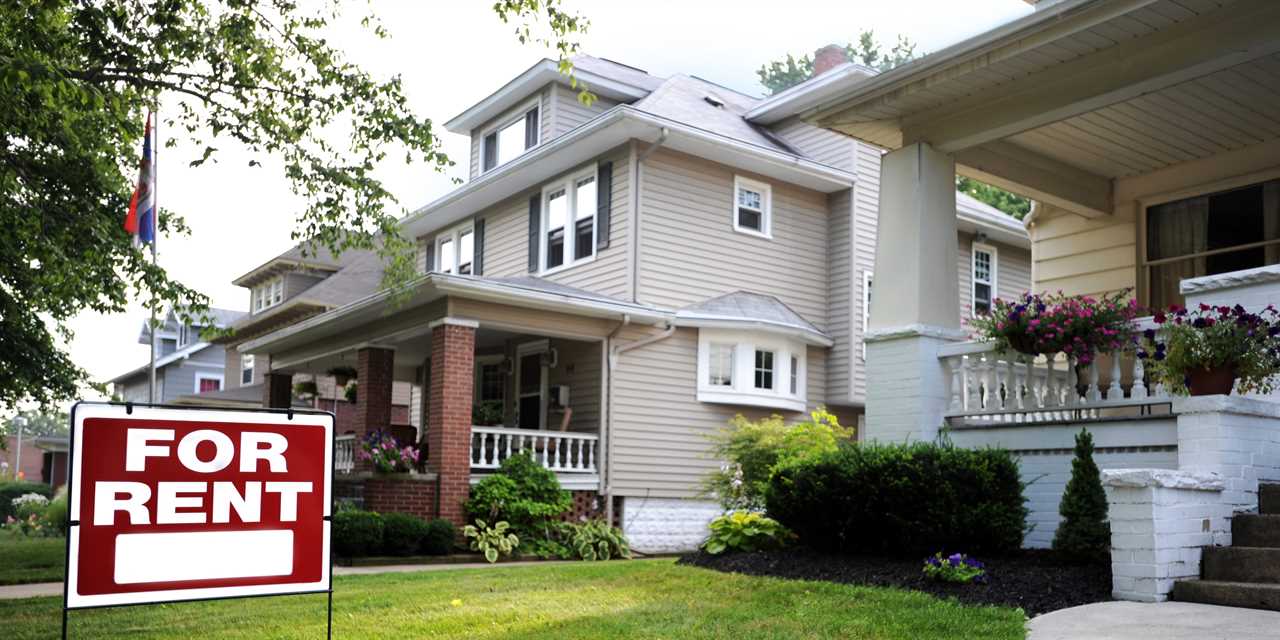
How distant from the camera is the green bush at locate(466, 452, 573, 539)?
15328 millimetres

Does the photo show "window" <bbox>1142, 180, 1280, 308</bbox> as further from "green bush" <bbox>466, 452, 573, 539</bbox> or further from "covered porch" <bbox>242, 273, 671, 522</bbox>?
"green bush" <bbox>466, 452, 573, 539</bbox>

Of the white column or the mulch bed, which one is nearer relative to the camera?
the mulch bed

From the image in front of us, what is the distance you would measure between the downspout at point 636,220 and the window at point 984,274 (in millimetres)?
8818

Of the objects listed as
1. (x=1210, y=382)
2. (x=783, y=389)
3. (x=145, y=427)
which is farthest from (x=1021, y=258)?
(x=145, y=427)

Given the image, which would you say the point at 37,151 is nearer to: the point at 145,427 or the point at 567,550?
the point at 567,550

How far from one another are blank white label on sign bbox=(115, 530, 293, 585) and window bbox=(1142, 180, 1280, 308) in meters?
9.97

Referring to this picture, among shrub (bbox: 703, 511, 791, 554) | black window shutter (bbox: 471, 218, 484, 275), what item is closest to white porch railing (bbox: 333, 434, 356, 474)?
black window shutter (bbox: 471, 218, 484, 275)

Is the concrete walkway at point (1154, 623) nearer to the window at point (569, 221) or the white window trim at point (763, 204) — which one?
the window at point (569, 221)

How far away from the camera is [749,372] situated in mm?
19016

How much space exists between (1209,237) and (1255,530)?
5.47m

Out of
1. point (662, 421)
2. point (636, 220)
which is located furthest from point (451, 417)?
point (636, 220)

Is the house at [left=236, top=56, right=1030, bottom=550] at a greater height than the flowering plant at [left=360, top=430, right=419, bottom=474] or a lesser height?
greater

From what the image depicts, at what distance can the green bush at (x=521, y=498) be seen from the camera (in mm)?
15328

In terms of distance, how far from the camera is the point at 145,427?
4555 mm
